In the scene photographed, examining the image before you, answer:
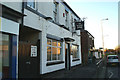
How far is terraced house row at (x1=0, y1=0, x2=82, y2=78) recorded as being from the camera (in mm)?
6629

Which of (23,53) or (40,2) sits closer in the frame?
Result: (23,53)

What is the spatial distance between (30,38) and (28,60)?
6.99 feet

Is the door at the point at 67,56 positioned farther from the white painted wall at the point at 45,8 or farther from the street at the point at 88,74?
the white painted wall at the point at 45,8

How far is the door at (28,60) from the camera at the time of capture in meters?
7.61

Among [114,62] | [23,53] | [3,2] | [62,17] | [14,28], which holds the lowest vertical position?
[114,62]

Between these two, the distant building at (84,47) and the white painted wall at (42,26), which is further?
the distant building at (84,47)

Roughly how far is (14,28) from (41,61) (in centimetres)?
342

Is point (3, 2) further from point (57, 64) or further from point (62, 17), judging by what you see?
point (62, 17)

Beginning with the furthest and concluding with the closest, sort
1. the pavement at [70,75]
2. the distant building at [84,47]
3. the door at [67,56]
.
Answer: the distant building at [84,47] < the door at [67,56] < the pavement at [70,75]

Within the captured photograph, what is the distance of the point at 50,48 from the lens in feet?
37.7

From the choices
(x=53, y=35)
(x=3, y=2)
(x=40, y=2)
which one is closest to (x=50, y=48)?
(x=53, y=35)

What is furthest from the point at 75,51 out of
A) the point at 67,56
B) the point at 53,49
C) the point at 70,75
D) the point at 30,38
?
the point at 30,38

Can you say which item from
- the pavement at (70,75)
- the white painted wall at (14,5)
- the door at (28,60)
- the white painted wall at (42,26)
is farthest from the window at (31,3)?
the pavement at (70,75)

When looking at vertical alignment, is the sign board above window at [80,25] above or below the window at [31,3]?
below
